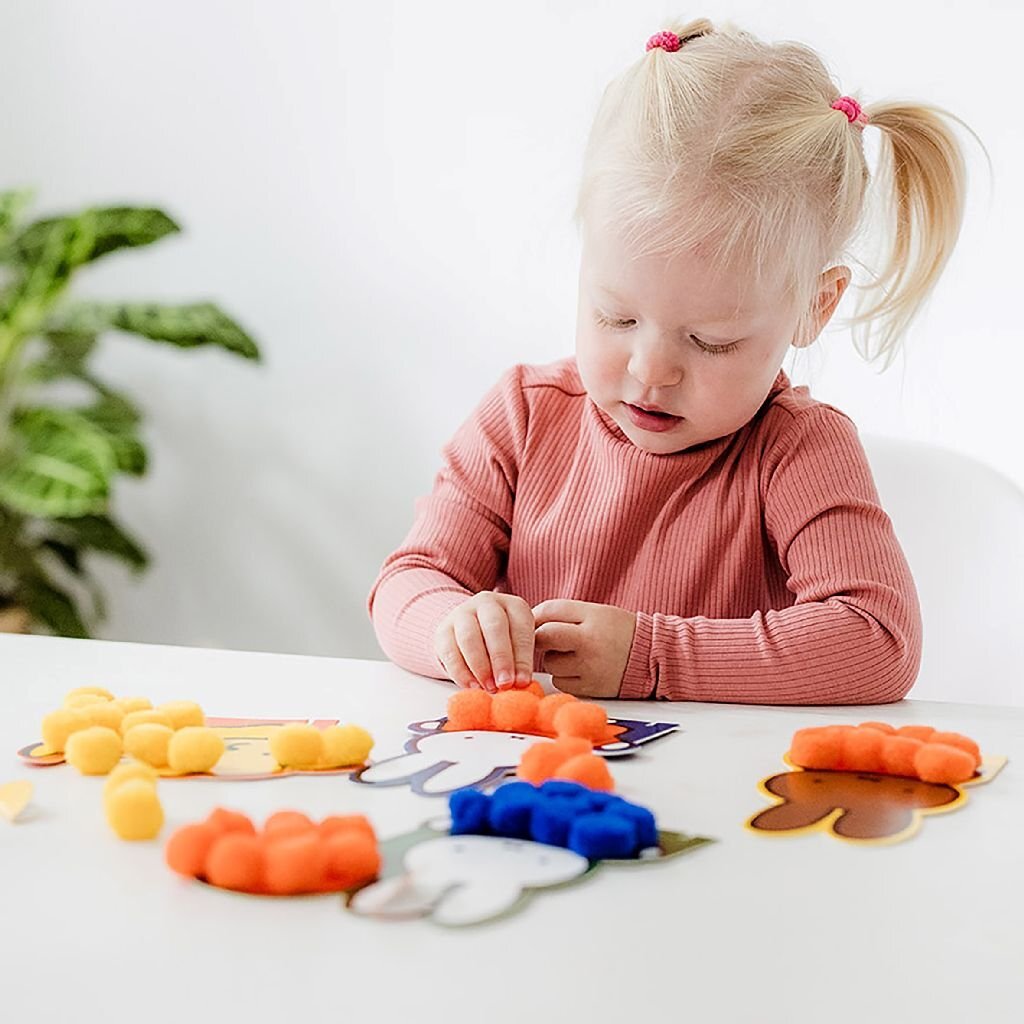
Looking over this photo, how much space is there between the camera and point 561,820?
524 mm

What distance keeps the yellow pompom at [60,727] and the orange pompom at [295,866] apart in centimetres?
23

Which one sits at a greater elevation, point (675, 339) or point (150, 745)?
point (675, 339)

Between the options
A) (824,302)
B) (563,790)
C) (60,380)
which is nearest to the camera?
(563,790)

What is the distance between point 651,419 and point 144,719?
1.54 feet

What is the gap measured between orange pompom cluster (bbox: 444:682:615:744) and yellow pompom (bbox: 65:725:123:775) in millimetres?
183

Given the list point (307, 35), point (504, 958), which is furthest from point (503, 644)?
point (307, 35)

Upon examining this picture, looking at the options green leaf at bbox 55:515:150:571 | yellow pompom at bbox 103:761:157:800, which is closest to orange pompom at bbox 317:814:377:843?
yellow pompom at bbox 103:761:157:800

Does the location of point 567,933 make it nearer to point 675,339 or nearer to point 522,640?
point 522,640

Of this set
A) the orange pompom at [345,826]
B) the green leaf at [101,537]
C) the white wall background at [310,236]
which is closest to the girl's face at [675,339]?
the orange pompom at [345,826]

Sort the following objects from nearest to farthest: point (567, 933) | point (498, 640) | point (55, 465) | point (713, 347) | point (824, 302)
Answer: point (567, 933) < point (498, 640) < point (713, 347) < point (824, 302) < point (55, 465)

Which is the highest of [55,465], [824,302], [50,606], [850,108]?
[850,108]

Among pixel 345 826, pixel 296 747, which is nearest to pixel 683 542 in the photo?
pixel 296 747

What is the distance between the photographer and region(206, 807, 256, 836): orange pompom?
1.65 ft

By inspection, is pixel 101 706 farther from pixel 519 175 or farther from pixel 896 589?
pixel 519 175
